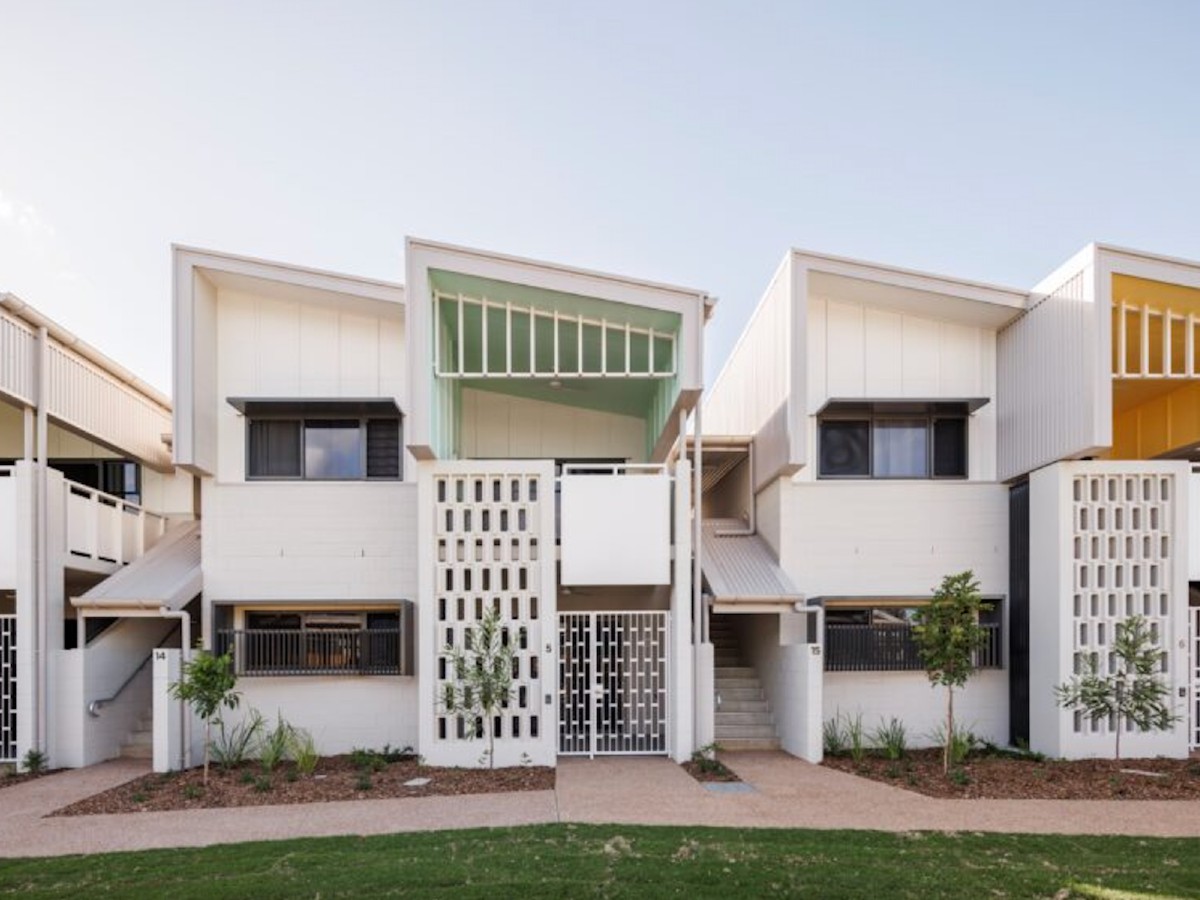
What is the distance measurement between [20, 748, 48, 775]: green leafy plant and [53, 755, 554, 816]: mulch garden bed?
6.11 ft

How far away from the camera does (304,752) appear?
12.0m

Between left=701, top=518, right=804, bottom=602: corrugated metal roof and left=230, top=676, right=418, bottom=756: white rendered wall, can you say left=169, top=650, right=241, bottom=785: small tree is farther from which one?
left=701, top=518, right=804, bottom=602: corrugated metal roof

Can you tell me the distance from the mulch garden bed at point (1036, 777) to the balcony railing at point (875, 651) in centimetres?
142

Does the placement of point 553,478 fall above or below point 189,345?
below

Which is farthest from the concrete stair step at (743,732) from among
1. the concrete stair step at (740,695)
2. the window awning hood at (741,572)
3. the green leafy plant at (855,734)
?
the window awning hood at (741,572)

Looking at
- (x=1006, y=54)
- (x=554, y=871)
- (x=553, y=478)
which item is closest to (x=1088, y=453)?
(x=1006, y=54)

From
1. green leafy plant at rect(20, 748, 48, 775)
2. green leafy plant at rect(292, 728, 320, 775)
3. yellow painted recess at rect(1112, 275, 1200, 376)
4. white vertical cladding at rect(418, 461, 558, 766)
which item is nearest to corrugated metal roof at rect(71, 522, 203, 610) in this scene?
green leafy plant at rect(20, 748, 48, 775)

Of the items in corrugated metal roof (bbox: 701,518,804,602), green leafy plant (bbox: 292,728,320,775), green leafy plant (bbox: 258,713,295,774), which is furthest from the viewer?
corrugated metal roof (bbox: 701,518,804,602)

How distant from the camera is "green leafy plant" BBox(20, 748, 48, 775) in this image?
12234mm

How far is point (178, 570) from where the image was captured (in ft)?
46.2

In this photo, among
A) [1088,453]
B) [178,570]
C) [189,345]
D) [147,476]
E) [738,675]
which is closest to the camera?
[1088,453]

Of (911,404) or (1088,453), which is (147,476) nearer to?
(911,404)

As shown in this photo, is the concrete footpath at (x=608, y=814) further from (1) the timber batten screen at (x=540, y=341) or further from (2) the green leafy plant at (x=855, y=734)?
(1) the timber batten screen at (x=540, y=341)

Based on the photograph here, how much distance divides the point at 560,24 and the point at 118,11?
6.89 m
